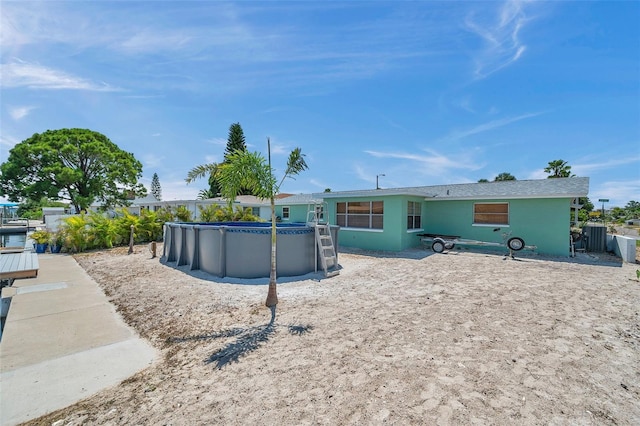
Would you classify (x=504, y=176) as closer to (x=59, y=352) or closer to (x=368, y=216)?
(x=368, y=216)

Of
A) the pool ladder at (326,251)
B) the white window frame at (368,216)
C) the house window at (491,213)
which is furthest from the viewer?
the white window frame at (368,216)

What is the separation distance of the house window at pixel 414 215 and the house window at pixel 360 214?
141cm

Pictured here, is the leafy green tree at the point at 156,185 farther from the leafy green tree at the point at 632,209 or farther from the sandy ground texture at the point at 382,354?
the leafy green tree at the point at 632,209

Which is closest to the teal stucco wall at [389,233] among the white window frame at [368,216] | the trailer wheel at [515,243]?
the white window frame at [368,216]

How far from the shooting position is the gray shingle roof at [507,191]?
11039mm

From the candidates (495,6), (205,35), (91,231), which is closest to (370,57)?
(495,6)

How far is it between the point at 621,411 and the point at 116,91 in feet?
42.6

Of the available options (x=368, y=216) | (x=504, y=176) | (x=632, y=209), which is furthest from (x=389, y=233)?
(x=632, y=209)

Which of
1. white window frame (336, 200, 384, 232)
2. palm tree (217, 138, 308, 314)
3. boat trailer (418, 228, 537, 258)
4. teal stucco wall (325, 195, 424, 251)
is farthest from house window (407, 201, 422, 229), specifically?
palm tree (217, 138, 308, 314)

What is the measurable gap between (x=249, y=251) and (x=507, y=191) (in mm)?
11701

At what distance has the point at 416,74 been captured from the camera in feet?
36.1

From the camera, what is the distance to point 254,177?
5.47 metres

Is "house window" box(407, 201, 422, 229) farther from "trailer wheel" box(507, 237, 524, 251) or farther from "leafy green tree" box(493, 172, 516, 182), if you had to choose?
"leafy green tree" box(493, 172, 516, 182)

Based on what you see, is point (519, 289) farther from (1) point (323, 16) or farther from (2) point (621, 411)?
(1) point (323, 16)
